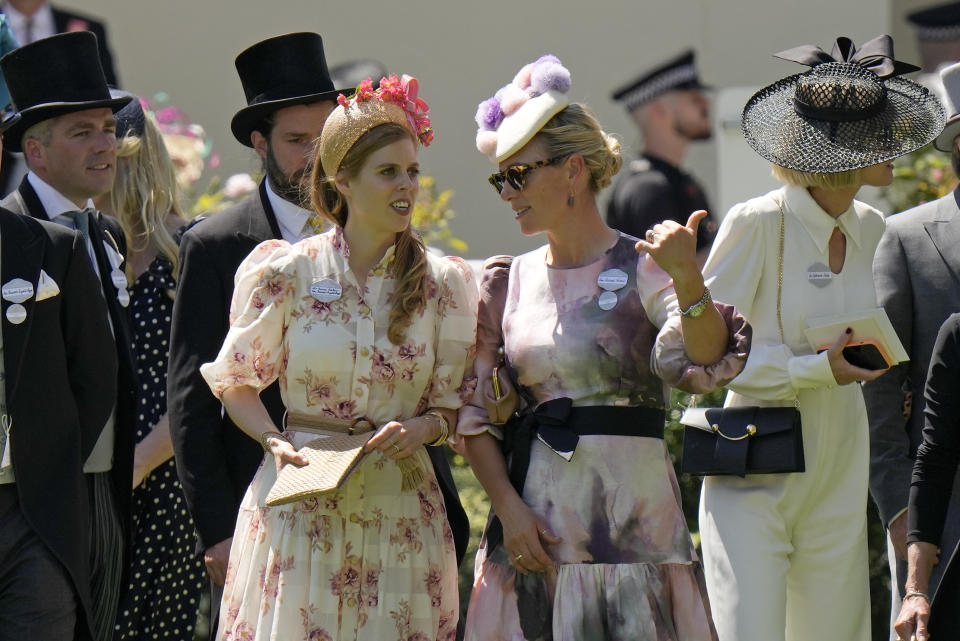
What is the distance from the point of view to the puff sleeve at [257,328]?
433 centimetres

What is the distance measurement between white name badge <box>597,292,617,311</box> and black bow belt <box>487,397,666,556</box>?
0.26 metres

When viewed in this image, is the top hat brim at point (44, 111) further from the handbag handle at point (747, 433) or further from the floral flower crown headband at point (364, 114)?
the handbag handle at point (747, 433)

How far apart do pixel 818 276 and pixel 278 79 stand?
1.86 metres

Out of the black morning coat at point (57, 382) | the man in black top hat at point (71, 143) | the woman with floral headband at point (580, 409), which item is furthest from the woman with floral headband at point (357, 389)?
the man in black top hat at point (71, 143)

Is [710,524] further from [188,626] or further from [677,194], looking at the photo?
[677,194]

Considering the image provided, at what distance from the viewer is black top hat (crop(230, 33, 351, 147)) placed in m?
5.21

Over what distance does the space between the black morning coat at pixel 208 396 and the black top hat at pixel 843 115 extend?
1.43m

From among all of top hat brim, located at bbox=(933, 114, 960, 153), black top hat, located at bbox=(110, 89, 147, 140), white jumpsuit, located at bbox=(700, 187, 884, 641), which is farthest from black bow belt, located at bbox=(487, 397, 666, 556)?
black top hat, located at bbox=(110, 89, 147, 140)

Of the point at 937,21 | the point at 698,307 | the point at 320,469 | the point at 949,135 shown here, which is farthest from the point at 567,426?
the point at 937,21

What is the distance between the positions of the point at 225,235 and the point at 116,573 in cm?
112

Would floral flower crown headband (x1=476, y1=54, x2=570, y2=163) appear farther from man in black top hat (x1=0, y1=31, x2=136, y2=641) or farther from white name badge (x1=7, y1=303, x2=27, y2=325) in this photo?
man in black top hat (x1=0, y1=31, x2=136, y2=641)

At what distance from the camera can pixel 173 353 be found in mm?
4875

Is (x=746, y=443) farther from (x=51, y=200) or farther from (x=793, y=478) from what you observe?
(x=51, y=200)

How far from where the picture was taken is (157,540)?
5582 mm
